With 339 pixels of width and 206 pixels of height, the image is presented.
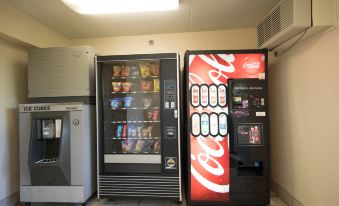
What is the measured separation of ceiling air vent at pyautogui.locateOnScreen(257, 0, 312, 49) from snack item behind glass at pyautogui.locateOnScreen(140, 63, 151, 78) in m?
1.36

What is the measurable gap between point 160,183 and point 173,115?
0.78 m

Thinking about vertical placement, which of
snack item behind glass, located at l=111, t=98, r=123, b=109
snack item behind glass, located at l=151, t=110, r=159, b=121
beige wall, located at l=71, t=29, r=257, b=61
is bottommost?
snack item behind glass, located at l=151, t=110, r=159, b=121

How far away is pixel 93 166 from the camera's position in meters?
2.57

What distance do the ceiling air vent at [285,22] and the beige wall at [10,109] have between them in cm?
296

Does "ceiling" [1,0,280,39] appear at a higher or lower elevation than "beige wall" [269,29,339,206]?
higher

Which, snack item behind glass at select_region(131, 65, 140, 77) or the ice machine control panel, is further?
snack item behind glass at select_region(131, 65, 140, 77)

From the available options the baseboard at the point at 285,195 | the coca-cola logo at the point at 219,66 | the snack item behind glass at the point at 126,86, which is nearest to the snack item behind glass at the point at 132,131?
the snack item behind glass at the point at 126,86

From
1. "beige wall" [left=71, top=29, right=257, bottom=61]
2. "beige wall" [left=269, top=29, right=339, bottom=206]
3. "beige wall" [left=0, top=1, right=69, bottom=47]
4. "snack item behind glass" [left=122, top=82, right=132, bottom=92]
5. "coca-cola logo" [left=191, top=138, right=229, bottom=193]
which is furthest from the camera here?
"beige wall" [left=71, top=29, right=257, bottom=61]

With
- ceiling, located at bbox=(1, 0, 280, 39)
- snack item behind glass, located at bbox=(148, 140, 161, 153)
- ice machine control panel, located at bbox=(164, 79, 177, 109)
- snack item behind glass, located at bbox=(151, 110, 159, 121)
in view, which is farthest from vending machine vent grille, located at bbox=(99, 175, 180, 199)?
ceiling, located at bbox=(1, 0, 280, 39)

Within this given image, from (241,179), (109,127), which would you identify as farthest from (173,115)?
(241,179)

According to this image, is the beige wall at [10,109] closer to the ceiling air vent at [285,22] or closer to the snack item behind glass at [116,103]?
the snack item behind glass at [116,103]

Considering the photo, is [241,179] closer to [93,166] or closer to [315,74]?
[315,74]

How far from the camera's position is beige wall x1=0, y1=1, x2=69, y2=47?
2.18m

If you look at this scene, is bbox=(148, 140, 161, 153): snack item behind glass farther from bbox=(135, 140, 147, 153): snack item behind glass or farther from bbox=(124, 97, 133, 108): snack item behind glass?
bbox=(124, 97, 133, 108): snack item behind glass
